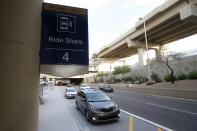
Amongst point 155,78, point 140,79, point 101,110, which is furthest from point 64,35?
point 140,79

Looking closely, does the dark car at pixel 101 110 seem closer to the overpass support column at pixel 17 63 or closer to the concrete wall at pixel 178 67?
the overpass support column at pixel 17 63

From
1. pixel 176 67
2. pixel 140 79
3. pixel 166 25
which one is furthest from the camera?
pixel 140 79

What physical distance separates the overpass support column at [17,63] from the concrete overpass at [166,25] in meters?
25.0

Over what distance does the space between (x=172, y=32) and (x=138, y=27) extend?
756 centimetres

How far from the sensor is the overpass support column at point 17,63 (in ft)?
8.39

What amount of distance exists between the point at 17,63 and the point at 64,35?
4.90 ft

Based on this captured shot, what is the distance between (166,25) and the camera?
117 ft

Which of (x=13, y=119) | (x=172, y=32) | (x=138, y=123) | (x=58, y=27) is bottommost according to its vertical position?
(x=138, y=123)

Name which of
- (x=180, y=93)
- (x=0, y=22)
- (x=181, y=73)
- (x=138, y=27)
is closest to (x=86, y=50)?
(x=0, y=22)

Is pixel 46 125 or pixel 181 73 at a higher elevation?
pixel 181 73

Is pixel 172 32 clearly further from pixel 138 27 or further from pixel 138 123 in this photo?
pixel 138 123

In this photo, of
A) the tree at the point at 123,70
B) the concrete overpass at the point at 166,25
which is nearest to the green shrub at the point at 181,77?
the concrete overpass at the point at 166,25

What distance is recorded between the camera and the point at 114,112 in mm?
10078

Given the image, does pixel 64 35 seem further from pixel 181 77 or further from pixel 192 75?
pixel 181 77
